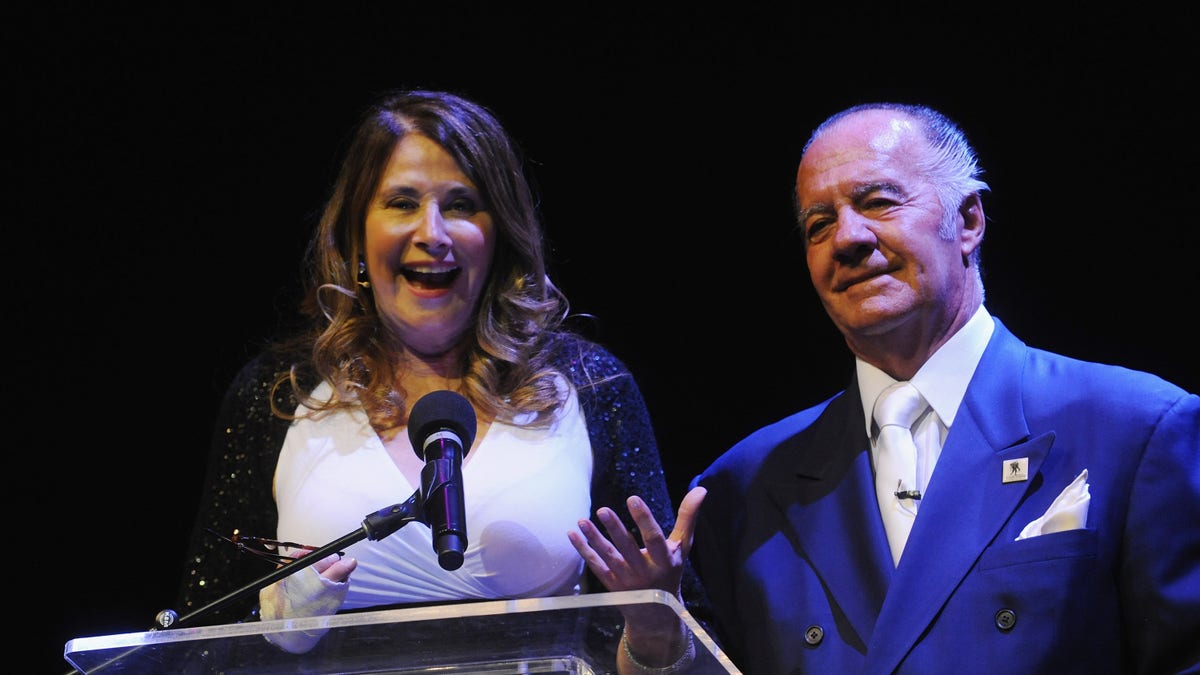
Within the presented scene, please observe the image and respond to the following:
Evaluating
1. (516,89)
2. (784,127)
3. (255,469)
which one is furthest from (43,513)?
(784,127)

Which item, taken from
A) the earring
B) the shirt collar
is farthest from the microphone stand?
the earring

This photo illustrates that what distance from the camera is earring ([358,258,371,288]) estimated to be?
2963mm

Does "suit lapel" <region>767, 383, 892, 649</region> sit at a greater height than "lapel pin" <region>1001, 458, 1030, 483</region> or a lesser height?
lesser

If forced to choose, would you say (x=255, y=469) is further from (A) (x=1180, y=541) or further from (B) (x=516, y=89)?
(A) (x=1180, y=541)

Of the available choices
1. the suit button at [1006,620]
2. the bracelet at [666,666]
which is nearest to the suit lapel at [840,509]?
the suit button at [1006,620]

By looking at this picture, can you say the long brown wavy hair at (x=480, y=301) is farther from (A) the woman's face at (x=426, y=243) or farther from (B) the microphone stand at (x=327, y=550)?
(B) the microphone stand at (x=327, y=550)

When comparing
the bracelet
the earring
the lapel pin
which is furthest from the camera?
the earring

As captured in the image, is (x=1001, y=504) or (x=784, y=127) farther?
(x=784, y=127)

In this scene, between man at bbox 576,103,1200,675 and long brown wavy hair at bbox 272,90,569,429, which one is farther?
long brown wavy hair at bbox 272,90,569,429

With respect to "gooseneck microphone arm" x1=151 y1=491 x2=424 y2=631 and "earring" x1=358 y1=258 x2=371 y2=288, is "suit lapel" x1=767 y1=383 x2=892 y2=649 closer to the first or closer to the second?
"gooseneck microphone arm" x1=151 y1=491 x2=424 y2=631

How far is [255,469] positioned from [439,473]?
106 centimetres

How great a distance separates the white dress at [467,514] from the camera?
2.67 metres

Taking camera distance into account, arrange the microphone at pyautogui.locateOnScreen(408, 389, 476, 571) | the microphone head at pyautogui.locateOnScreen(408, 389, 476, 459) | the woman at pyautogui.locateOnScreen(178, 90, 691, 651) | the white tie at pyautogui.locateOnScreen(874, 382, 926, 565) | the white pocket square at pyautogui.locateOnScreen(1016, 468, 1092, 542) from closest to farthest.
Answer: the microphone at pyautogui.locateOnScreen(408, 389, 476, 571), the microphone head at pyautogui.locateOnScreen(408, 389, 476, 459), the white pocket square at pyautogui.locateOnScreen(1016, 468, 1092, 542), the white tie at pyautogui.locateOnScreen(874, 382, 926, 565), the woman at pyautogui.locateOnScreen(178, 90, 691, 651)

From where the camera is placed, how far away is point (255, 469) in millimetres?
2814
